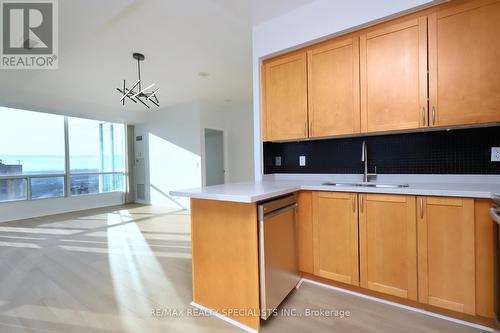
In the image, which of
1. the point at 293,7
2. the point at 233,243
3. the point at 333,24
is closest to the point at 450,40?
the point at 333,24

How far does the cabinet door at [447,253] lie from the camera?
1479 mm

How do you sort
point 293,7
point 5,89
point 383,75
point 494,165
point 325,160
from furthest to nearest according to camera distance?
point 5,89 → point 325,160 → point 293,7 → point 383,75 → point 494,165

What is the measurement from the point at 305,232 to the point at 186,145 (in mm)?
4336

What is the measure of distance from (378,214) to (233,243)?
111 cm

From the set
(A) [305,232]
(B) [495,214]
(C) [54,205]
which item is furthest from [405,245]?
(C) [54,205]

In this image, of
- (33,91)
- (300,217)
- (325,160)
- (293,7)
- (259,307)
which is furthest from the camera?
(33,91)

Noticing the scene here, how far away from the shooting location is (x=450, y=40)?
1.69 m

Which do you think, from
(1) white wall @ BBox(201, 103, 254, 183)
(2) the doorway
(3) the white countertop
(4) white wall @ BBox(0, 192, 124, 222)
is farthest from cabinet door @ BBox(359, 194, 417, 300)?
(4) white wall @ BBox(0, 192, 124, 222)

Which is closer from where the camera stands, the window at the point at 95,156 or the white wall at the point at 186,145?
the white wall at the point at 186,145

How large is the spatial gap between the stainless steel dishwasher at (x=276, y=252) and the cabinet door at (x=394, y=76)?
1.03 m

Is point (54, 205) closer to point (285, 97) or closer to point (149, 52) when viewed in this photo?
point (149, 52)

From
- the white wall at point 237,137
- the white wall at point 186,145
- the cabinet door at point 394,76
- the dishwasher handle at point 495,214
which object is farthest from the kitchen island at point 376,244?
the white wall at point 237,137

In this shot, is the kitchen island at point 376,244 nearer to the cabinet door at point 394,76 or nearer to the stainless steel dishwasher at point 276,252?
the stainless steel dishwasher at point 276,252

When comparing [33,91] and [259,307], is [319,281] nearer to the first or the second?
[259,307]
